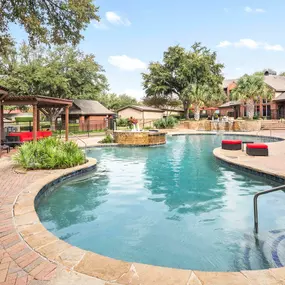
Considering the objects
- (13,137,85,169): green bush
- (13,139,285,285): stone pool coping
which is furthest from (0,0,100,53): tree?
(13,139,285,285): stone pool coping

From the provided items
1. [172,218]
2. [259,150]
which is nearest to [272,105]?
[259,150]

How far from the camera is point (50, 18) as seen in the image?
48.6ft

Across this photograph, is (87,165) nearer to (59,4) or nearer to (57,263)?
(57,263)

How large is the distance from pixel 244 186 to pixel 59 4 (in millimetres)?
13388

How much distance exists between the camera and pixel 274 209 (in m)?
6.50

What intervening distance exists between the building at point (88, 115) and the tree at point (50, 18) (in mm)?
17660

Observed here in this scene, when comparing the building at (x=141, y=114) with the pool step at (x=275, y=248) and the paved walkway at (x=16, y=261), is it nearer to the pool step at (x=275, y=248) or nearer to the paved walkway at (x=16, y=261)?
the pool step at (x=275, y=248)

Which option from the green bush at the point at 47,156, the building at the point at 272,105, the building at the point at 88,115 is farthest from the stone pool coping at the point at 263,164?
the building at the point at 272,105

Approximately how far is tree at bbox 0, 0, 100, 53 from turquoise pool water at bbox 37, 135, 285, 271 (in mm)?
8856

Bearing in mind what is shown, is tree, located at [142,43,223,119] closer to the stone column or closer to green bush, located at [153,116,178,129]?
A: green bush, located at [153,116,178,129]

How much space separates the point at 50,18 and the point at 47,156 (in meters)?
9.34

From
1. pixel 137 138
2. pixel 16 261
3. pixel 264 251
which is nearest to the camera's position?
pixel 16 261

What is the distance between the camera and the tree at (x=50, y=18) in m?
13.1

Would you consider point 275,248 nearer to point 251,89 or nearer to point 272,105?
point 251,89
